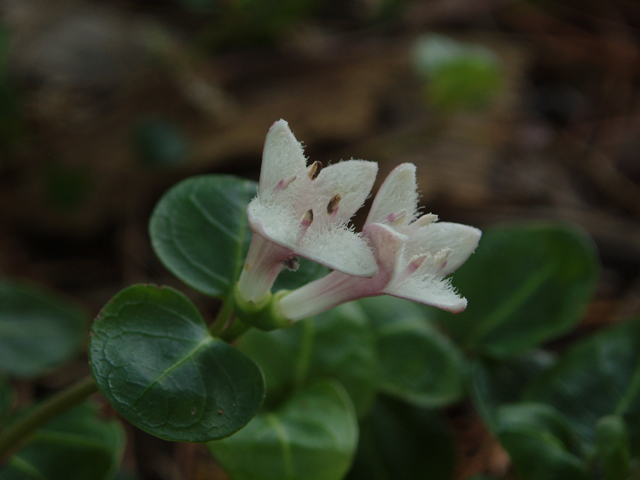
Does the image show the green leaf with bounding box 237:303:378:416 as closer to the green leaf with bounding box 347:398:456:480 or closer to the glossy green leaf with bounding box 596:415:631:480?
the green leaf with bounding box 347:398:456:480

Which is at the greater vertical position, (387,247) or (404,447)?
(387,247)

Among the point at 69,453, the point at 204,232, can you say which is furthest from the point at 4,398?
the point at 204,232

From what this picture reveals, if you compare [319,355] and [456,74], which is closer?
[319,355]

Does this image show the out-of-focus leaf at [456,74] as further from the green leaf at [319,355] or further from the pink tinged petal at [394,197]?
the pink tinged petal at [394,197]

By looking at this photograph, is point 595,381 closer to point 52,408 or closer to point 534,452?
point 534,452

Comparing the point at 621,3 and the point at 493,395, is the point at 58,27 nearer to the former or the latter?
the point at 493,395

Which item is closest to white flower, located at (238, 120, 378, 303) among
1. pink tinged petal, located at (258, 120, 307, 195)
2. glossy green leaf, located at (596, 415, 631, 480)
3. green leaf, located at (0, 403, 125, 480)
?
pink tinged petal, located at (258, 120, 307, 195)
